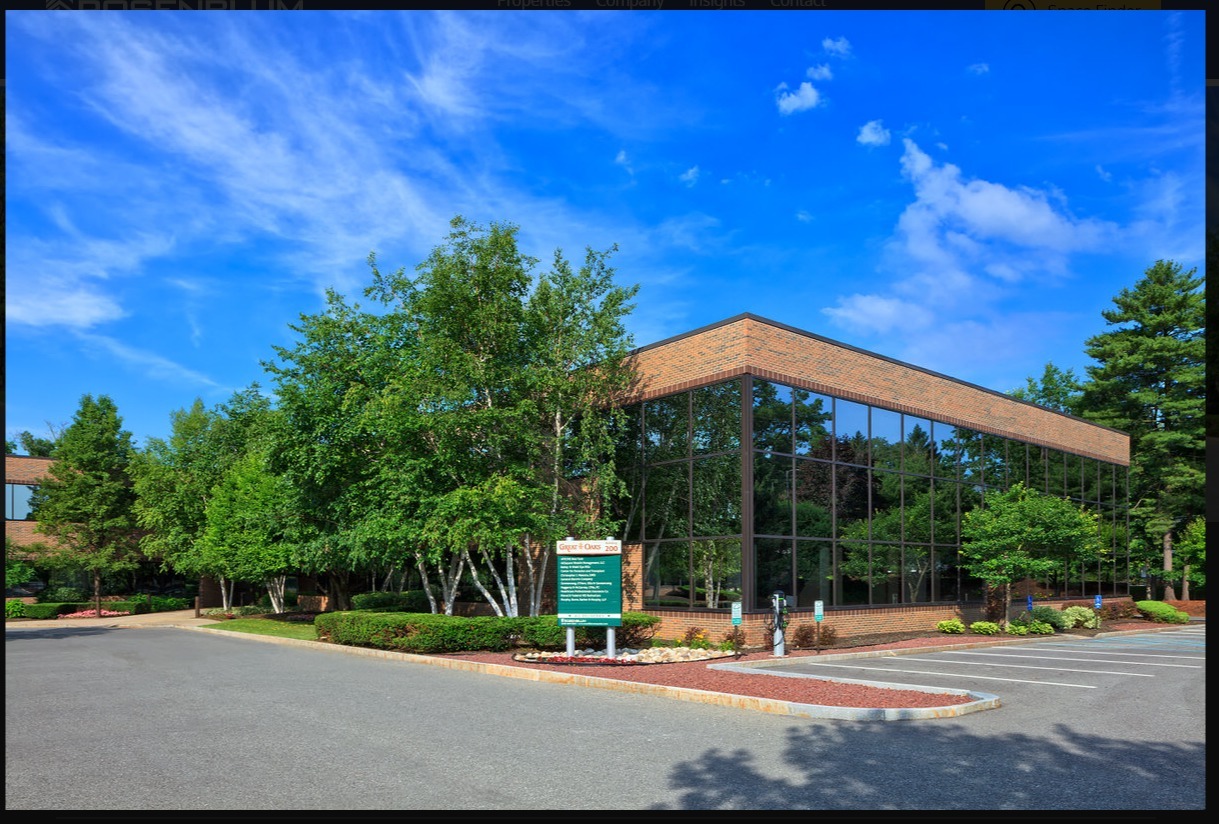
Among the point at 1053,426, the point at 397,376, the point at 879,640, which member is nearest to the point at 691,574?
the point at 879,640

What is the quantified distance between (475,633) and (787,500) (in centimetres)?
827

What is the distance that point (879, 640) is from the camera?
23.8 meters

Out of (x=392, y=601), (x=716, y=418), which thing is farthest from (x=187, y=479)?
(x=716, y=418)

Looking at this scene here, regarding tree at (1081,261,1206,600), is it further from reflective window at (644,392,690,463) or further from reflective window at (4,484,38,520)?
reflective window at (4,484,38,520)

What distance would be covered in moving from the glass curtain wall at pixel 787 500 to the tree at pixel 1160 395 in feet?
83.6

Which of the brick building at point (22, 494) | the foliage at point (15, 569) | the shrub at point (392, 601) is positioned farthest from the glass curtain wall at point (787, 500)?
the brick building at point (22, 494)

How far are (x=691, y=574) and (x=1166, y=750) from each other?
13.6m

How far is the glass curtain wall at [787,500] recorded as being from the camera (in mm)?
21734

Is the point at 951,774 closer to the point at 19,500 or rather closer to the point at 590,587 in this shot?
the point at 590,587

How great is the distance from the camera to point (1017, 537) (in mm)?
26922

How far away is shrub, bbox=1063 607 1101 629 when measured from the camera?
2881cm

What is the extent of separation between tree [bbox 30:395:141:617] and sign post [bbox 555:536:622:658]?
3236cm

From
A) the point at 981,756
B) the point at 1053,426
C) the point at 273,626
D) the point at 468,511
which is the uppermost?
the point at 1053,426
